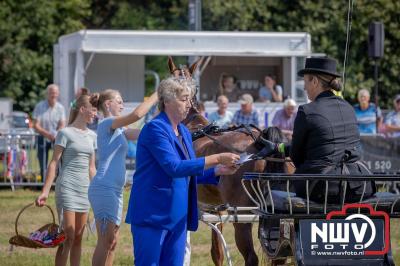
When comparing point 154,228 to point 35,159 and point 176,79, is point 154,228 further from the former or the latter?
point 35,159

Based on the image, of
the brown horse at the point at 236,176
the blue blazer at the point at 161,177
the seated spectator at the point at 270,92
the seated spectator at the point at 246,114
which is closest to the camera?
the blue blazer at the point at 161,177

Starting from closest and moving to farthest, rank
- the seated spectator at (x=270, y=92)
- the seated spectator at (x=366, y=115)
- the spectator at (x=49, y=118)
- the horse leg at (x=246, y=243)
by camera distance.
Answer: the horse leg at (x=246, y=243) < the spectator at (x=49, y=118) < the seated spectator at (x=366, y=115) < the seated spectator at (x=270, y=92)

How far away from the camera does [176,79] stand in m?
6.57

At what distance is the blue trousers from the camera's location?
6.46 m

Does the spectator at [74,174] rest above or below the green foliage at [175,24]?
below

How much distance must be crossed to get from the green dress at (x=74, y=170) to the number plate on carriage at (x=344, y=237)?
113 inches

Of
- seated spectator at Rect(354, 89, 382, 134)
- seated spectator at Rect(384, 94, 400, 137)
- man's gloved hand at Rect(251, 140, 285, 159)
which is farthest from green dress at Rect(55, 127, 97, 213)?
seated spectator at Rect(354, 89, 382, 134)

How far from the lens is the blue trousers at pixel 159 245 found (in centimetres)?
646

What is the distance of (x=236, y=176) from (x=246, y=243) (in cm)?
68

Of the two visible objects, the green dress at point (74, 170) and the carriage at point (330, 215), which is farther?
the green dress at point (74, 170)

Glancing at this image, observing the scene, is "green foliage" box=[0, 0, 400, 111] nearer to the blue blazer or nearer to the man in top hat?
the man in top hat

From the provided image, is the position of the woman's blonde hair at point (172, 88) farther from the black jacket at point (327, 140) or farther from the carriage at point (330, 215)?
the black jacket at point (327, 140)

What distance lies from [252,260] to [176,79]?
2626 millimetres

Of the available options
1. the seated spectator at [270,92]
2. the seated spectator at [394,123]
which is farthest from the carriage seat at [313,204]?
the seated spectator at [270,92]
